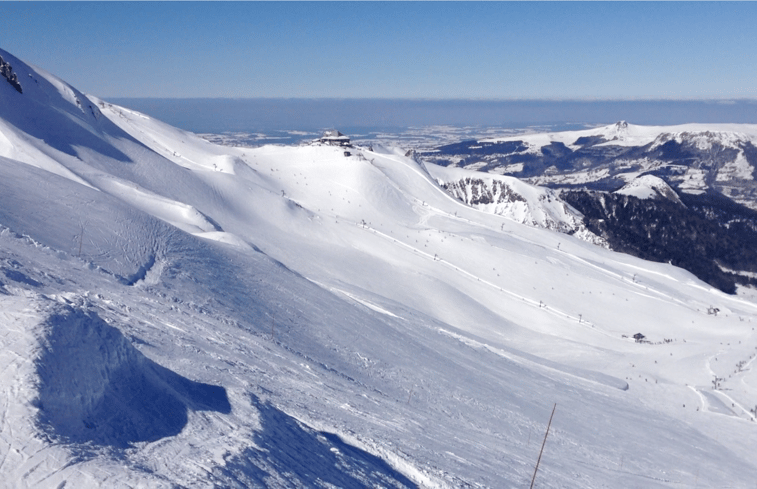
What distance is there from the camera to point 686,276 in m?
48.3

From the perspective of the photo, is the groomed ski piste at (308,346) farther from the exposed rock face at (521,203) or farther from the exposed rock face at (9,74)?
the exposed rock face at (521,203)

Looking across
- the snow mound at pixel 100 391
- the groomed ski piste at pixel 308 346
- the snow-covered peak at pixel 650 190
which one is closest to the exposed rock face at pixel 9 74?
the groomed ski piste at pixel 308 346

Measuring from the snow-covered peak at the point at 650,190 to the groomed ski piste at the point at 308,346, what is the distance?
53.8 meters

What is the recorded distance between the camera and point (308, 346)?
15.2 metres

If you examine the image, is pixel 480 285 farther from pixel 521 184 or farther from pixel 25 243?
pixel 521 184

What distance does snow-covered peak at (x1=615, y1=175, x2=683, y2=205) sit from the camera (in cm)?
9411

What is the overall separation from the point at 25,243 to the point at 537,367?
18615mm

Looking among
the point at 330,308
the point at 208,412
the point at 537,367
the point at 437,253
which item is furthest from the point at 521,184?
the point at 208,412

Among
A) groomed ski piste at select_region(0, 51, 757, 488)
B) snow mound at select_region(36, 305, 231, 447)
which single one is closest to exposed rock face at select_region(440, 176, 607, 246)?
groomed ski piste at select_region(0, 51, 757, 488)

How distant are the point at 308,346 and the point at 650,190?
9549cm

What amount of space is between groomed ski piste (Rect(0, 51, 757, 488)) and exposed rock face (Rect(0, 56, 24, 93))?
617 mm

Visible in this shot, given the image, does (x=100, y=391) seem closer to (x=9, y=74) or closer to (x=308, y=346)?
(x=308, y=346)

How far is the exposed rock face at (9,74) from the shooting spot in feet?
97.8

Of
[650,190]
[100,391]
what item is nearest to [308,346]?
[100,391]
